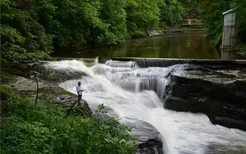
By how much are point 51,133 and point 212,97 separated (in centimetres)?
830

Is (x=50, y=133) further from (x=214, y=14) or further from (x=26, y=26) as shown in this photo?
(x=214, y=14)

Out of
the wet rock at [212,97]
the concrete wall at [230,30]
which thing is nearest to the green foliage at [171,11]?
the concrete wall at [230,30]

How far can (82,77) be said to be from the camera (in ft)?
43.1

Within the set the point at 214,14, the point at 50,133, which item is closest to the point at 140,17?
the point at 214,14

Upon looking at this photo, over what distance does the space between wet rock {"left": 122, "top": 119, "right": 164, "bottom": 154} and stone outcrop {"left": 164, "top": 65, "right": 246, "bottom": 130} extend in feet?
15.0

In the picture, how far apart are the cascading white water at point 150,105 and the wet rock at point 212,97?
13.5 inches

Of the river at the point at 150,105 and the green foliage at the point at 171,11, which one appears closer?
the river at the point at 150,105

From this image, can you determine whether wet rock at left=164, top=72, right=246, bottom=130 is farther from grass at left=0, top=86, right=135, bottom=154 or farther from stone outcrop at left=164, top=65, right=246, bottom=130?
grass at left=0, top=86, right=135, bottom=154

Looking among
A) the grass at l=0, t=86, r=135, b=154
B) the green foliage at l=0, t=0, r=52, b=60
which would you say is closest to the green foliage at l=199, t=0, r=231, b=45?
the green foliage at l=0, t=0, r=52, b=60

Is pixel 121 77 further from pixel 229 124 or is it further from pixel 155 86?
pixel 229 124

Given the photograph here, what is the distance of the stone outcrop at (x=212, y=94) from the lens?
11.1m

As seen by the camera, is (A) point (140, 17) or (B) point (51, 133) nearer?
(B) point (51, 133)

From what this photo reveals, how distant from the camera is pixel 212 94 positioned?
11875 millimetres

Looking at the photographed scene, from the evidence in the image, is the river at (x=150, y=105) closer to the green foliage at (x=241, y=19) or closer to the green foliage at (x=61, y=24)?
the green foliage at (x=61, y=24)
